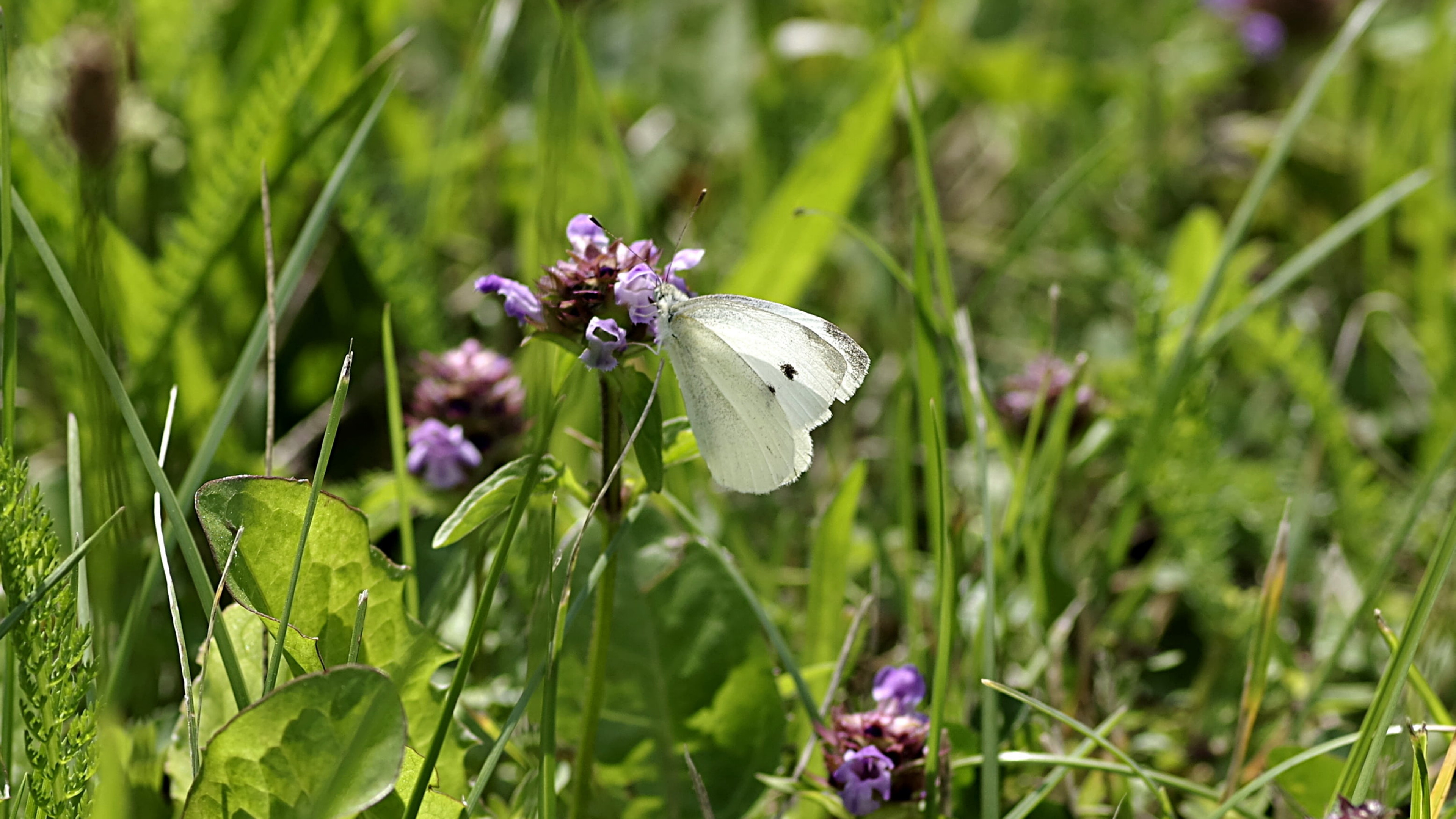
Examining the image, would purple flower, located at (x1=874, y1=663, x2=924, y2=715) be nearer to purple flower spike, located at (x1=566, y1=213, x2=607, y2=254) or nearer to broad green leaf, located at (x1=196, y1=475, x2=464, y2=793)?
broad green leaf, located at (x1=196, y1=475, x2=464, y2=793)

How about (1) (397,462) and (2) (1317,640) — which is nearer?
(1) (397,462)

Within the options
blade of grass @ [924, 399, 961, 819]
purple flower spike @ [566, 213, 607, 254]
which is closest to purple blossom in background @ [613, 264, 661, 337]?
purple flower spike @ [566, 213, 607, 254]

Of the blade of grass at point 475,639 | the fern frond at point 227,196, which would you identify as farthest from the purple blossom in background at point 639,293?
the fern frond at point 227,196

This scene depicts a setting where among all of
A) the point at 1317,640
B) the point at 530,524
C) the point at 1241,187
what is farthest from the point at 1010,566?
the point at 1241,187

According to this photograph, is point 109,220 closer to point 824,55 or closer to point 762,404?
point 762,404

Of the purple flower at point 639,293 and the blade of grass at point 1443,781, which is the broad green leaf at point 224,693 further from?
the blade of grass at point 1443,781

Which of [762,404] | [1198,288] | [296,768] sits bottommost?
[1198,288]

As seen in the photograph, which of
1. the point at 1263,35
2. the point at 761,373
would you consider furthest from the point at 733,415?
the point at 1263,35
